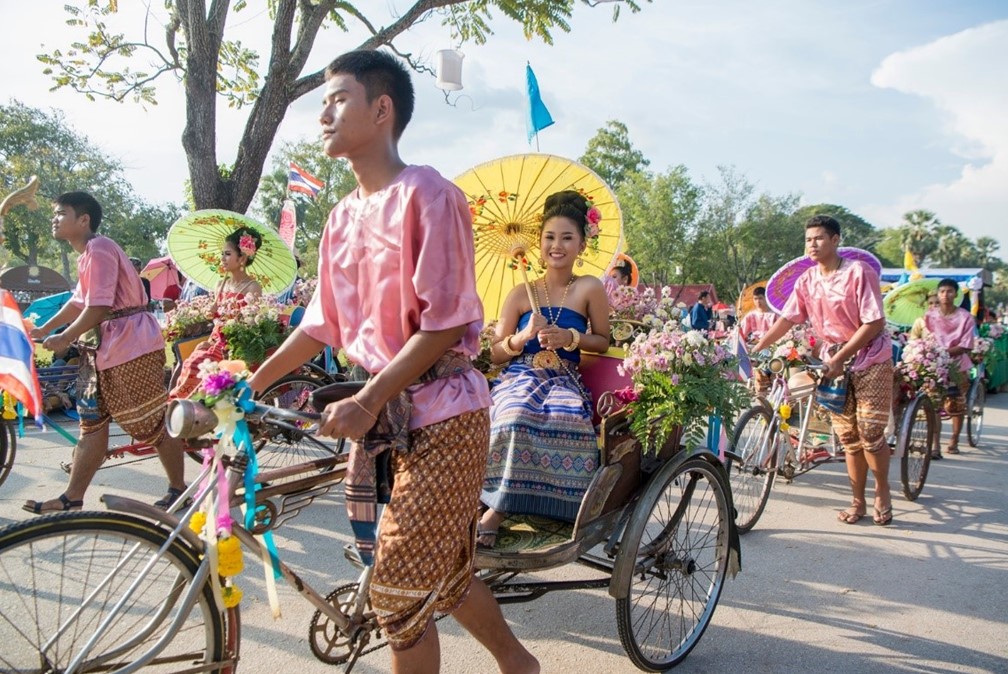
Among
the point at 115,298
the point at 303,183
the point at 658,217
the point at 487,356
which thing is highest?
the point at 658,217

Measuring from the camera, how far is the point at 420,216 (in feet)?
6.25

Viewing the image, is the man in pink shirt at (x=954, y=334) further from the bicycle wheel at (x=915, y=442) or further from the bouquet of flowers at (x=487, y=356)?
the bouquet of flowers at (x=487, y=356)

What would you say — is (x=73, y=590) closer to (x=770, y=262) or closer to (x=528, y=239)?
(x=528, y=239)

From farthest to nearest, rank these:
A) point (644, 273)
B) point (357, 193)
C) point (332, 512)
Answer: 1. point (644, 273)
2. point (332, 512)
3. point (357, 193)

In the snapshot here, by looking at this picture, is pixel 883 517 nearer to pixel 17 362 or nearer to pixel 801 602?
pixel 801 602

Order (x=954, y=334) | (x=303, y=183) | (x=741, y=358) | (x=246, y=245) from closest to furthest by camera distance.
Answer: (x=741, y=358) → (x=246, y=245) → (x=954, y=334) → (x=303, y=183)

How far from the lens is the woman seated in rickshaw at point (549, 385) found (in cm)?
301

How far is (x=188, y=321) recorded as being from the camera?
5555mm

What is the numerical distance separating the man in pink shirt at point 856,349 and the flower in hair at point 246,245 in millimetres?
4017

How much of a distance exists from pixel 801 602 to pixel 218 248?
17.4 feet

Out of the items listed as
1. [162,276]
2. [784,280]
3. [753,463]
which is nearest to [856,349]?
[753,463]

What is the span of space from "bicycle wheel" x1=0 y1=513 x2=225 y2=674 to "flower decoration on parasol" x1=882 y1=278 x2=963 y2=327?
27.4ft

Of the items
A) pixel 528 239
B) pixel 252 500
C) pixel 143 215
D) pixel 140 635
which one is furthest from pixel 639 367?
pixel 143 215

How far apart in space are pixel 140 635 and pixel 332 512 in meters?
2.99
